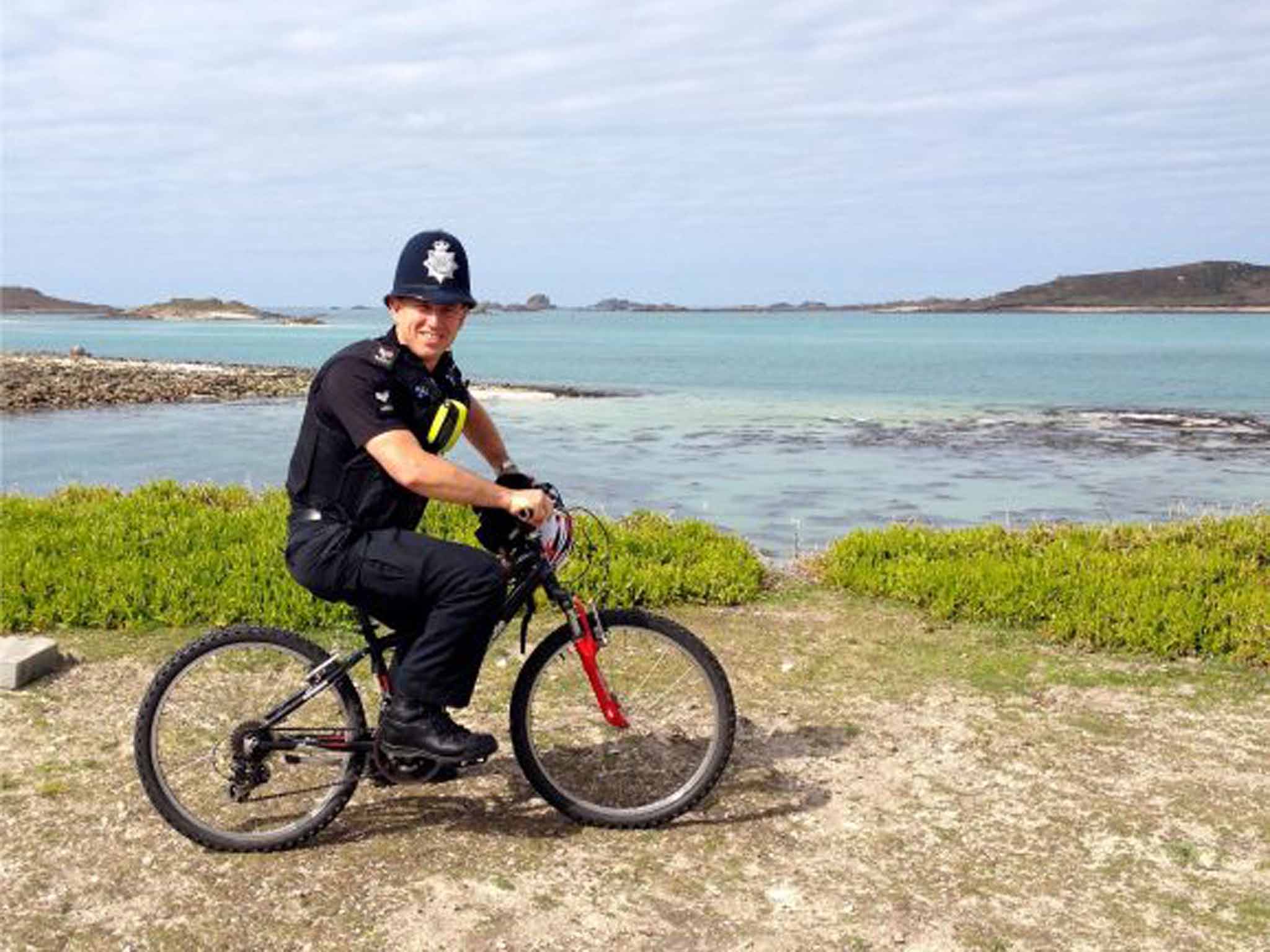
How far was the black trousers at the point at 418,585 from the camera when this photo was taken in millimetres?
5203

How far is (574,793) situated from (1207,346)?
145623 millimetres

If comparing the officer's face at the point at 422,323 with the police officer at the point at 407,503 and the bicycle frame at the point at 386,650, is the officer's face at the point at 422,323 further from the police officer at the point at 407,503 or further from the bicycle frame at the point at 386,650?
the bicycle frame at the point at 386,650

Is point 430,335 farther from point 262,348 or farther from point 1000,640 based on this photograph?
point 262,348

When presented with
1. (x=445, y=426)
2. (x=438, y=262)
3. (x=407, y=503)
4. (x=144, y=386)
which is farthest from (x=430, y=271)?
(x=144, y=386)

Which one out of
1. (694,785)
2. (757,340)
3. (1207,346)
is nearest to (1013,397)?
(694,785)

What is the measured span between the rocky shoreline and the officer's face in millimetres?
50458

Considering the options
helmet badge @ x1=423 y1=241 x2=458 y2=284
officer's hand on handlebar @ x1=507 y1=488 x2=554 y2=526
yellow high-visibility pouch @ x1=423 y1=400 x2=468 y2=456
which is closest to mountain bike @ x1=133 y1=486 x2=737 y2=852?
officer's hand on handlebar @ x1=507 y1=488 x2=554 y2=526

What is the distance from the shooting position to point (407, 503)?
5379mm

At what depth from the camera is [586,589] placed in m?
9.94

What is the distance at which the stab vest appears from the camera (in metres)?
5.20

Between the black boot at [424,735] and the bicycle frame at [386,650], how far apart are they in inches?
4.9

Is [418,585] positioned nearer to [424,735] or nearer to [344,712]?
[424,735]

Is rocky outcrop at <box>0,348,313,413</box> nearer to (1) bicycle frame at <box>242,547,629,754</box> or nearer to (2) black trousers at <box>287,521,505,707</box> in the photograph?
(1) bicycle frame at <box>242,547,629,754</box>

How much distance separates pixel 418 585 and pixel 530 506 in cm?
60
